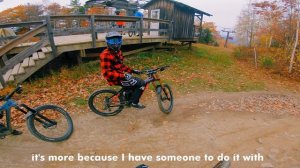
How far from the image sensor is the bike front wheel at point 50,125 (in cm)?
446

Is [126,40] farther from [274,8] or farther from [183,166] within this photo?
[274,8]

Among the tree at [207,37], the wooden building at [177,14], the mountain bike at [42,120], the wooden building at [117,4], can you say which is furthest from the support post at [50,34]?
the tree at [207,37]

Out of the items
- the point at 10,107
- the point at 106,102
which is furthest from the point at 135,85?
the point at 10,107

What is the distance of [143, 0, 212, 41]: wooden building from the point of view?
1625 centimetres

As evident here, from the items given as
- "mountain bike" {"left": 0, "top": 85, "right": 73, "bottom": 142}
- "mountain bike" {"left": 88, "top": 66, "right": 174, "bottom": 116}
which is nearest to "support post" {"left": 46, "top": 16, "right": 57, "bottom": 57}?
"mountain bike" {"left": 88, "top": 66, "right": 174, "bottom": 116}

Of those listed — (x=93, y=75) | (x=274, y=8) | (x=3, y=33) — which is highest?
(x=274, y=8)

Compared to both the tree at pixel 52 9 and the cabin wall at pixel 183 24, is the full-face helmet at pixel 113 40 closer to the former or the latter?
the cabin wall at pixel 183 24

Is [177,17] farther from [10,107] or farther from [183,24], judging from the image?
[10,107]

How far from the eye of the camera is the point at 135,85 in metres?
5.30

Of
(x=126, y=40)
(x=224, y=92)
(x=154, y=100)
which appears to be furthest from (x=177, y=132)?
(x=126, y=40)

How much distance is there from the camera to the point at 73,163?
401cm

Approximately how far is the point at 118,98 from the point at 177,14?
12903 millimetres

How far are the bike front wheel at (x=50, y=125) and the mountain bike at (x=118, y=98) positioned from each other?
0.89 meters

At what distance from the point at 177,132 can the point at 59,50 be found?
558cm
